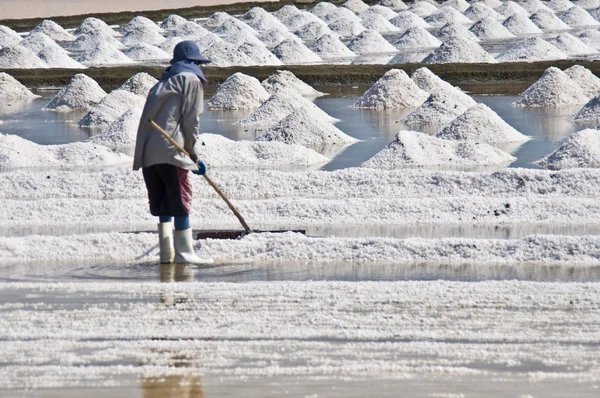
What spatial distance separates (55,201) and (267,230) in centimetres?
157

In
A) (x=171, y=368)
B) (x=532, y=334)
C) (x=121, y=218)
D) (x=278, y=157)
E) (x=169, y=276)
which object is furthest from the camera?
(x=278, y=157)

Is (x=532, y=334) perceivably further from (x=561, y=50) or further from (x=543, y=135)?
(x=561, y=50)

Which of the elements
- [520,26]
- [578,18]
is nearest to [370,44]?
[520,26]

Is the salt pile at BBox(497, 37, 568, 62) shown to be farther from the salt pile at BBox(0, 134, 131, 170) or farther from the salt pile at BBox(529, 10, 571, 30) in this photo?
the salt pile at BBox(0, 134, 131, 170)

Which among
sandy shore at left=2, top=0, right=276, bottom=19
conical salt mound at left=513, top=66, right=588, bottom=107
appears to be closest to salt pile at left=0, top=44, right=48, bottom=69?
conical salt mound at left=513, top=66, right=588, bottom=107

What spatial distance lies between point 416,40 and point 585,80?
395 inches

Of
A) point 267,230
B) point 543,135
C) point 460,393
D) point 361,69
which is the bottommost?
point 460,393

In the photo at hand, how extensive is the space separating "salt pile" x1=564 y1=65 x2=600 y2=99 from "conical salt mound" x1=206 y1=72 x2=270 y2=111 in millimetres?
3842

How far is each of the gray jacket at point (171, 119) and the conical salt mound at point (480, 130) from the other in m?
5.02

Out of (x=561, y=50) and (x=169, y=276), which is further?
(x=561, y=50)

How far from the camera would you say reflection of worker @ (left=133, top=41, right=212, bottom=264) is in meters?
5.21

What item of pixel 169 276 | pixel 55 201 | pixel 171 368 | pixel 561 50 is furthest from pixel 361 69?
pixel 171 368

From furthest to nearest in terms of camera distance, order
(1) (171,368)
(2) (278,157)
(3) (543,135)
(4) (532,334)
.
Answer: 1. (3) (543,135)
2. (2) (278,157)
3. (4) (532,334)
4. (1) (171,368)

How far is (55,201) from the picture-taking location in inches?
277
